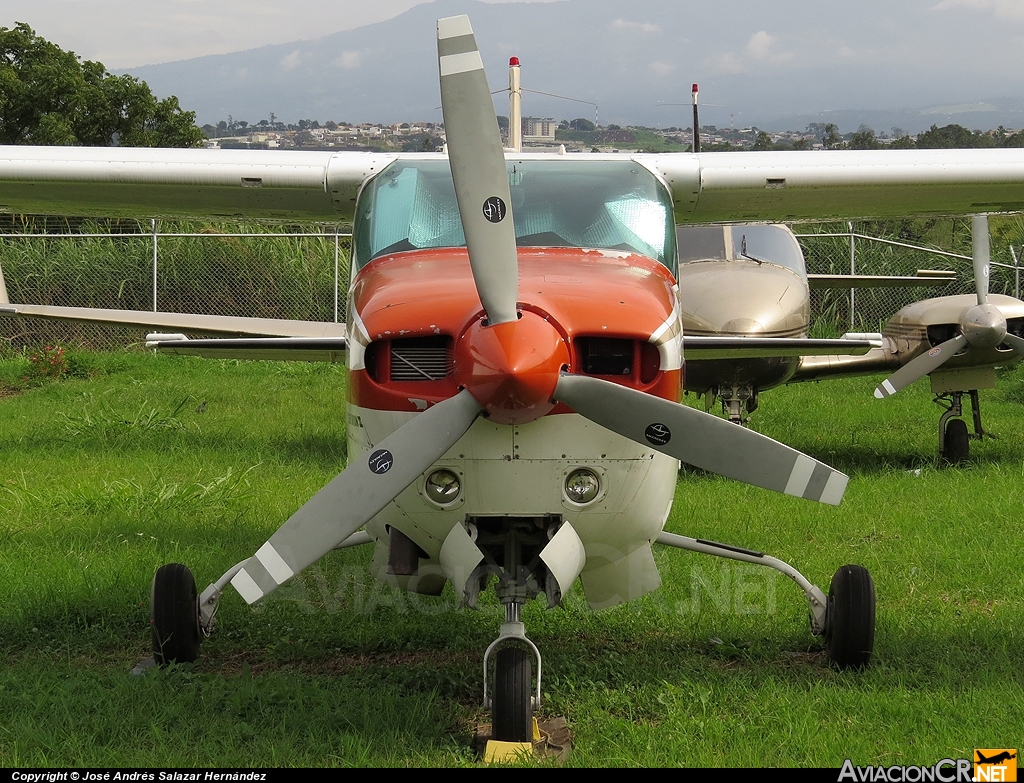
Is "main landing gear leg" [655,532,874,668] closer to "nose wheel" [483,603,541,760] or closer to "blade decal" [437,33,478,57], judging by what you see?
"nose wheel" [483,603,541,760]

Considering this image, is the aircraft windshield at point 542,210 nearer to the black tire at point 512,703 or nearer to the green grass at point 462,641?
the black tire at point 512,703

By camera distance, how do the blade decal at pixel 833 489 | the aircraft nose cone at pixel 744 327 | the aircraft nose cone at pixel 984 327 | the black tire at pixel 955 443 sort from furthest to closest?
1. the black tire at pixel 955 443
2. the aircraft nose cone at pixel 984 327
3. the aircraft nose cone at pixel 744 327
4. the blade decal at pixel 833 489

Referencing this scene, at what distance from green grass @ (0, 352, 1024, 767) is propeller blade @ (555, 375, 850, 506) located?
981 mm

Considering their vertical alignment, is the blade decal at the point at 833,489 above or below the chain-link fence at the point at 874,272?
below

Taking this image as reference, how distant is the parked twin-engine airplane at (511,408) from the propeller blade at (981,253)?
5.23 meters

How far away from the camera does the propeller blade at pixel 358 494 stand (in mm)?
3531

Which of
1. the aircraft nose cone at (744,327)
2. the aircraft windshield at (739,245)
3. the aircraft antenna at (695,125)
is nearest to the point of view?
the aircraft nose cone at (744,327)

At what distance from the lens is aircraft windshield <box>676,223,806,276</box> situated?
9.82 meters

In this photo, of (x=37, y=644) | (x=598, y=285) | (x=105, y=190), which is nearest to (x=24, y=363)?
(x=105, y=190)

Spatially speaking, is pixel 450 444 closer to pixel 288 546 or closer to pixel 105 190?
pixel 288 546

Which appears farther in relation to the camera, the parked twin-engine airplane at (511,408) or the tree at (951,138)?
the tree at (951,138)

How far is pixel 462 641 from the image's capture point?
517 cm

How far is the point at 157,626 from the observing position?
15.6ft

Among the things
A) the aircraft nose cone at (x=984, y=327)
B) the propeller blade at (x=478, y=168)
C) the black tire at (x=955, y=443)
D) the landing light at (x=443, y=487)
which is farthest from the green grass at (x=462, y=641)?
the propeller blade at (x=478, y=168)
